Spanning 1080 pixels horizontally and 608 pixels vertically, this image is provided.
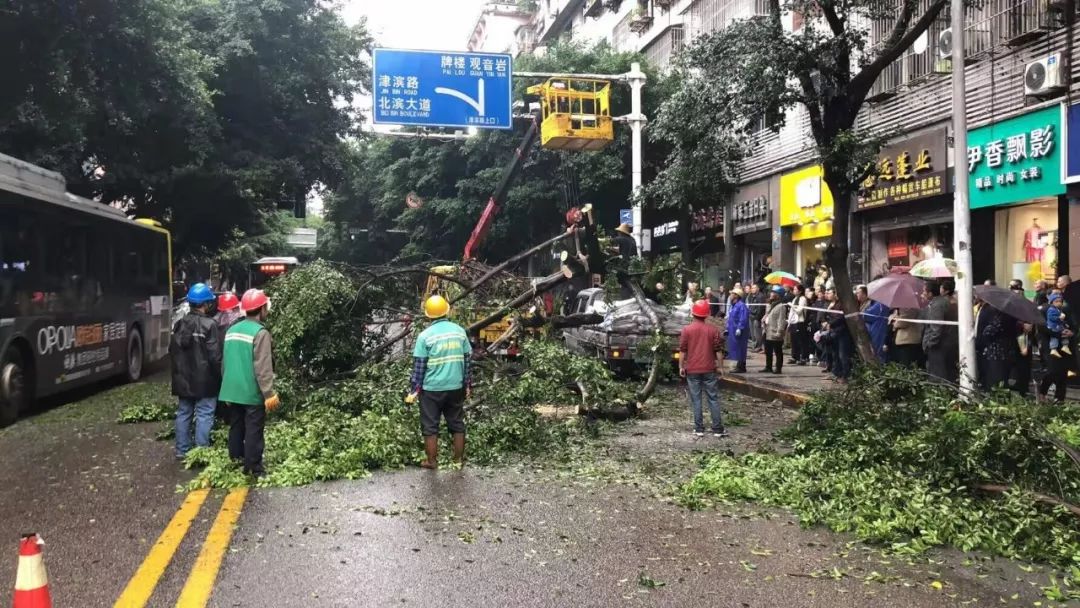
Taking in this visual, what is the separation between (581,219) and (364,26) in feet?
58.5

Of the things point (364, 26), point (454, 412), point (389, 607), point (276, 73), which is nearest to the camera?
point (389, 607)

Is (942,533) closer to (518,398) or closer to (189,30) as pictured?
(518,398)

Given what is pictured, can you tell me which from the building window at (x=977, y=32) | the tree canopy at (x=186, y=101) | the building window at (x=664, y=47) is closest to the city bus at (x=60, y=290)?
the tree canopy at (x=186, y=101)

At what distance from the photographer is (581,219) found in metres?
13.7

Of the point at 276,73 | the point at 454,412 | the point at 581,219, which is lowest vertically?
the point at 454,412

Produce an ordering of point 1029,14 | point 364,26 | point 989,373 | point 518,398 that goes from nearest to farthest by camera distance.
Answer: point 518,398 < point 989,373 < point 1029,14 < point 364,26

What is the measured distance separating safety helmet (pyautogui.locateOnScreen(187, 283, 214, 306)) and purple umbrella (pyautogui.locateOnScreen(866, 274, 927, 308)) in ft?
27.8

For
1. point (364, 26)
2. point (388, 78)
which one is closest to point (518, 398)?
point (388, 78)

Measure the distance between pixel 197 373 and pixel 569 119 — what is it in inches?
498

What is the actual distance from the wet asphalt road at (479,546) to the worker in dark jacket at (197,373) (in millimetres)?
463

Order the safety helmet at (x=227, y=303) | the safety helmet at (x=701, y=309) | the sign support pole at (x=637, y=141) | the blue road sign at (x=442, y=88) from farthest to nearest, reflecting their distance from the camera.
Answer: the sign support pole at (x=637, y=141) < the blue road sign at (x=442, y=88) < the safety helmet at (x=701, y=309) < the safety helmet at (x=227, y=303)

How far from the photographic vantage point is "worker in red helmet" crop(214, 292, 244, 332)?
9.10m

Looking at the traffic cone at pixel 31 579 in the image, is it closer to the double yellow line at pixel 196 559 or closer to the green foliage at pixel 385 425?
the double yellow line at pixel 196 559

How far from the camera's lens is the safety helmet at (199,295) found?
28.5 ft
